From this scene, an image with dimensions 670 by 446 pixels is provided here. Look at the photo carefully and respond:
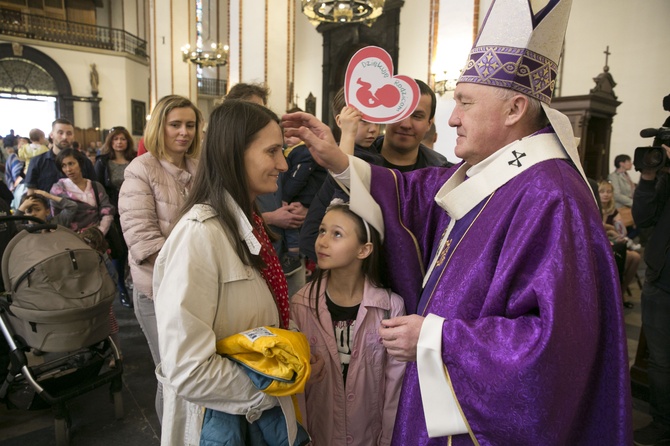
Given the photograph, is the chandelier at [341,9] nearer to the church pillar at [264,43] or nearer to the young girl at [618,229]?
the church pillar at [264,43]

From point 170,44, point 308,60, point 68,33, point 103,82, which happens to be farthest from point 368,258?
point 68,33

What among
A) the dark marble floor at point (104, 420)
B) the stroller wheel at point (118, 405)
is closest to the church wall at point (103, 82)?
the dark marble floor at point (104, 420)

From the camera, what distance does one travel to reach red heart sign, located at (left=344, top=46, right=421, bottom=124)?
76.2 inches

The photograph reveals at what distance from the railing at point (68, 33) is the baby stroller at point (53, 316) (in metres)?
17.0

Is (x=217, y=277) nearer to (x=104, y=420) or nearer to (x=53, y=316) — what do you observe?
(x=53, y=316)

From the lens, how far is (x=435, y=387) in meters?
1.16

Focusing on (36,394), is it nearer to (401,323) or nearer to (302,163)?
(302,163)

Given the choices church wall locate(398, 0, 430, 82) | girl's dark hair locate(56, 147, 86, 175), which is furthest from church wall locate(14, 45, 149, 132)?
girl's dark hair locate(56, 147, 86, 175)

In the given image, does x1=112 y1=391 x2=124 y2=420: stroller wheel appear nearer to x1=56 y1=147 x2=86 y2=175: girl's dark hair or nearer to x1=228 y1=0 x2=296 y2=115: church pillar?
x1=56 y1=147 x2=86 y2=175: girl's dark hair

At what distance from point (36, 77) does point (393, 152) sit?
17942 mm

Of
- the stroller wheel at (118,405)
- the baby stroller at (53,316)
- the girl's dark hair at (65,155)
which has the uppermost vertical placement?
the girl's dark hair at (65,155)

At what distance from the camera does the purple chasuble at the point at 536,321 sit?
1018mm

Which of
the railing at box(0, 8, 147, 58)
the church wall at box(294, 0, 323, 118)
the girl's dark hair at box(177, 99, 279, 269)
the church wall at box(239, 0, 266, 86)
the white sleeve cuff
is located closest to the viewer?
the white sleeve cuff

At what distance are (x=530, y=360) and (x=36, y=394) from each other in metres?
2.54
